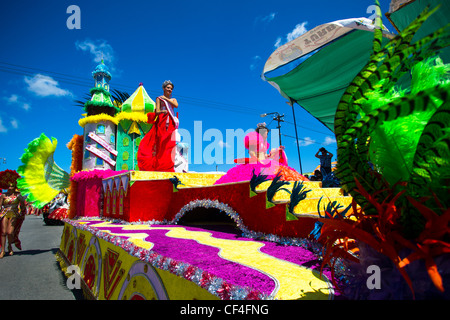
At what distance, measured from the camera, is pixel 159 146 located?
22.4ft

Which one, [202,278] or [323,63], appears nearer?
[202,278]

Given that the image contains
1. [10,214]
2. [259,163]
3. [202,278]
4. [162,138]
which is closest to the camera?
[202,278]

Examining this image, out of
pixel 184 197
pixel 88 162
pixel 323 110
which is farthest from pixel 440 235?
pixel 88 162

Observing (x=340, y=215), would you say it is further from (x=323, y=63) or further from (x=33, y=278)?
(x=33, y=278)

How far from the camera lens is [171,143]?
22.2 ft

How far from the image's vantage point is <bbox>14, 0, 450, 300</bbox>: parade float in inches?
32.1

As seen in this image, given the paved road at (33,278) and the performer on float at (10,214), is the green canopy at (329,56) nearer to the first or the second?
the paved road at (33,278)

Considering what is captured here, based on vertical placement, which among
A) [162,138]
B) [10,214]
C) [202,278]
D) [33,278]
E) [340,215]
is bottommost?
[33,278]

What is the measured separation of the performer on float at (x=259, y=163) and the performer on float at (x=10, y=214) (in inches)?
263

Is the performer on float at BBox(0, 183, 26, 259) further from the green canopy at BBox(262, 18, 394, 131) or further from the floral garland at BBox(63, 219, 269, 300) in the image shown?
the green canopy at BBox(262, 18, 394, 131)

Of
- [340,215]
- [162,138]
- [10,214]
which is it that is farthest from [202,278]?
[10,214]

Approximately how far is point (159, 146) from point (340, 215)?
6.26m
